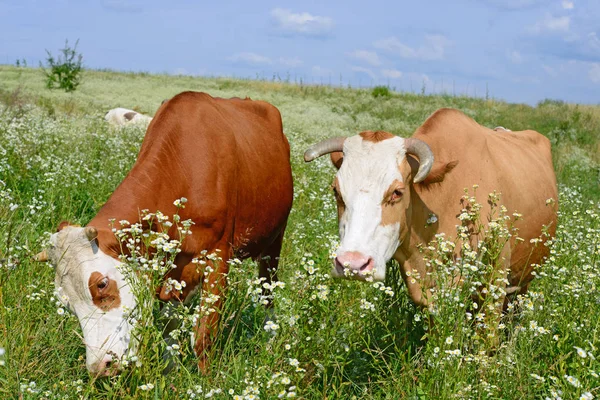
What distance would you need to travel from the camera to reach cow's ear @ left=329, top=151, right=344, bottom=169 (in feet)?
16.1

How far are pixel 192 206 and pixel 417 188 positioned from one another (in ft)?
5.79

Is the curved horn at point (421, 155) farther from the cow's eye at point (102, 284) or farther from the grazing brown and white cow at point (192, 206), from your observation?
the cow's eye at point (102, 284)

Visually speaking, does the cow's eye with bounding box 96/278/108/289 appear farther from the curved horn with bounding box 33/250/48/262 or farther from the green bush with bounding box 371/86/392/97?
the green bush with bounding box 371/86/392/97

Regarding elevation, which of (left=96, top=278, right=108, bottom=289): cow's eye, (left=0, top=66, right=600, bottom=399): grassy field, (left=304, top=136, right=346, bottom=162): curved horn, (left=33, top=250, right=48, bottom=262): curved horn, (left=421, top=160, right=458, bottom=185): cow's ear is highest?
(left=304, top=136, right=346, bottom=162): curved horn

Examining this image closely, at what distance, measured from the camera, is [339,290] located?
13.0 feet

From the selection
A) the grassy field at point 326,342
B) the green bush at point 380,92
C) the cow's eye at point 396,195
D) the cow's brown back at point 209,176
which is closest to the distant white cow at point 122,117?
the grassy field at point 326,342

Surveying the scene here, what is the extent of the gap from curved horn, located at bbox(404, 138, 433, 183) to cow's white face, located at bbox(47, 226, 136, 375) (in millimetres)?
2137

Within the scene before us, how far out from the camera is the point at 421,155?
14.5ft

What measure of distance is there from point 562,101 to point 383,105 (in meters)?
12.3

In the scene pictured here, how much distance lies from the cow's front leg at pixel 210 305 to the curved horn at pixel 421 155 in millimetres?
1527

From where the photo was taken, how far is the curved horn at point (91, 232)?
157 inches

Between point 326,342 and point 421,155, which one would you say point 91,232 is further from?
point 421,155

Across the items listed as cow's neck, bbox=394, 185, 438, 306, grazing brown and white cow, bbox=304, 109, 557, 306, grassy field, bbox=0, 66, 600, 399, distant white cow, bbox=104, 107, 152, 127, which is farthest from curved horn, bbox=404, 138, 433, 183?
distant white cow, bbox=104, 107, 152, 127

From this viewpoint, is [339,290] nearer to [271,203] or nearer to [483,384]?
[483,384]
